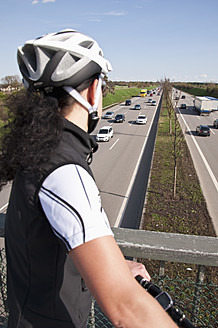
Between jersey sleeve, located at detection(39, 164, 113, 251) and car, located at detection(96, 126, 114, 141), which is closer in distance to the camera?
jersey sleeve, located at detection(39, 164, 113, 251)

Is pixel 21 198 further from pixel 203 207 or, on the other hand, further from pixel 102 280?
pixel 203 207

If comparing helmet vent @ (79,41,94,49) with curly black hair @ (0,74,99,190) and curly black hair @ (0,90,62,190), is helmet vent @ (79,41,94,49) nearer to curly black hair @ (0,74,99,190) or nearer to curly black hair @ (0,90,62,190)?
curly black hair @ (0,74,99,190)

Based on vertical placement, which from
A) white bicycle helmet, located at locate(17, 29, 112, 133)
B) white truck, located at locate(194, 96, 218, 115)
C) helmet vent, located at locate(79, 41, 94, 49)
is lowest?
white truck, located at locate(194, 96, 218, 115)

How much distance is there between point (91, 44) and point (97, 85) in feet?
0.77

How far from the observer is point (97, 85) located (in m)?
1.39

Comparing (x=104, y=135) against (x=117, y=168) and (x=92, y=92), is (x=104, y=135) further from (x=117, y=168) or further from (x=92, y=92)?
(x=92, y=92)

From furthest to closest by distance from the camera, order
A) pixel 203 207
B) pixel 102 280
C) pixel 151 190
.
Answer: pixel 151 190 < pixel 203 207 < pixel 102 280

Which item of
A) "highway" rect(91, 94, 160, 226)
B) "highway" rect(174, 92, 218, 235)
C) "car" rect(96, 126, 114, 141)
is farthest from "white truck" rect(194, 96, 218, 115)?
"car" rect(96, 126, 114, 141)

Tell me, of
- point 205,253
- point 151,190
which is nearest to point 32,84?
point 205,253

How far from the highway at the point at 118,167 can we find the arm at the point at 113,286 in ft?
33.9

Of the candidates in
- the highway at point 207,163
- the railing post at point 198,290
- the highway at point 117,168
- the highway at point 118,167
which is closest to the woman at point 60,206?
the railing post at point 198,290

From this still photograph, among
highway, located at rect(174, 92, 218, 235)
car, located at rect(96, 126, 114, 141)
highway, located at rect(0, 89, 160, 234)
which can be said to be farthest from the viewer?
car, located at rect(96, 126, 114, 141)

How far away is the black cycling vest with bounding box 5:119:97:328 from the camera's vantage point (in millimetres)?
1003

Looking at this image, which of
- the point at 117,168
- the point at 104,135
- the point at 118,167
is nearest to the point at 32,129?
the point at 117,168
